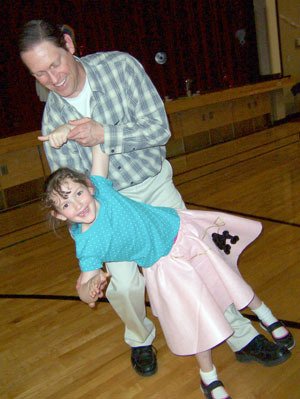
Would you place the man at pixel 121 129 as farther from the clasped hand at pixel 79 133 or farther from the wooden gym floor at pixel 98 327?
the wooden gym floor at pixel 98 327

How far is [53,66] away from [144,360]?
4.02ft

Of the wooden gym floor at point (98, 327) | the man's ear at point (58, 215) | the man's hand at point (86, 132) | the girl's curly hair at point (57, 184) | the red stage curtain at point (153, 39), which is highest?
the red stage curtain at point (153, 39)

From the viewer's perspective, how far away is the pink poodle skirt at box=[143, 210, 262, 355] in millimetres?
1416

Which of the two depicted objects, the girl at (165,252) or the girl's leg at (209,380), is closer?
the girl at (165,252)

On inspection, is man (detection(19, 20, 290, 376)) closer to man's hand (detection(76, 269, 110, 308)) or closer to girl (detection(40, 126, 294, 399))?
girl (detection(40, 126, 294, 399))

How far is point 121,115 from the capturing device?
1.62 meters

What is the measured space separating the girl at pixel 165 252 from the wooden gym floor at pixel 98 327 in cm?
26

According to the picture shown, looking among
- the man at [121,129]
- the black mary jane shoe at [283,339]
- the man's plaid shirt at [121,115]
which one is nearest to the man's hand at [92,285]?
the man at [121,129]

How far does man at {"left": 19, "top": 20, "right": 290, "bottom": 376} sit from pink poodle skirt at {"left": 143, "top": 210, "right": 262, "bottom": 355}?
167 mm

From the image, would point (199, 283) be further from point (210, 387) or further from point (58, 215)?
point (58, 215)

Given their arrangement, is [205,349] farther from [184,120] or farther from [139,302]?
[184,120]

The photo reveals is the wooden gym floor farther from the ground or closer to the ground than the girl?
closer to the ground

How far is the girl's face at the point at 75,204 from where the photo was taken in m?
1.34

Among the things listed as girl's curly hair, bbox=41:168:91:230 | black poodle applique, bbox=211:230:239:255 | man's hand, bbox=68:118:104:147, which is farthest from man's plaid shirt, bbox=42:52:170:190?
black poodle applique, bbox=211:230:239:255
